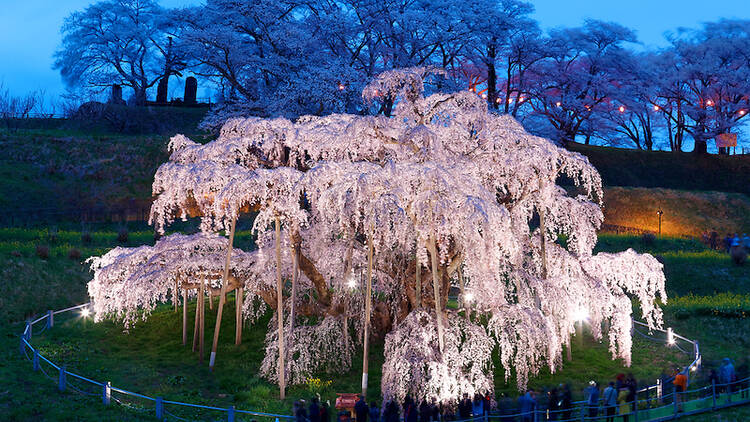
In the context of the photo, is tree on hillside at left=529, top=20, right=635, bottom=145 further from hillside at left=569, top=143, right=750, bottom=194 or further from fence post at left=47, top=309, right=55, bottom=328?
fence post at left=47, top=309, right=55, bottom=328

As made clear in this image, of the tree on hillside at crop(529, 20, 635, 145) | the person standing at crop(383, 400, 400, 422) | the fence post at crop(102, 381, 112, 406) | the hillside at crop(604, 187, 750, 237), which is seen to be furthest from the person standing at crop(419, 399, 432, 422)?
the tree on hillside at crop(529, 20, 635, 145)

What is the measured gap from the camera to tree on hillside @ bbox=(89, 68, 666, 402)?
15.3 meters

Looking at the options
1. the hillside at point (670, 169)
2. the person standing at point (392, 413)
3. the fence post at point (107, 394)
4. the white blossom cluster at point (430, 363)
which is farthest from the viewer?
the hillside at point (670, 169)

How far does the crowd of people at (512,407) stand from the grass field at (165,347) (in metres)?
2.74

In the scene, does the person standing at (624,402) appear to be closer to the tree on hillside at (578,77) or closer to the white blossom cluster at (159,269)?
the white blossom cluster at (159,269)

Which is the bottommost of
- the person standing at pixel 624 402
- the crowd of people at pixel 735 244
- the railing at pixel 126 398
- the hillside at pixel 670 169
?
the railing at pixel 126 398

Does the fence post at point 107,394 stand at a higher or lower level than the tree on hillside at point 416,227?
lower

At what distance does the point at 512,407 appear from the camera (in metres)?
16.0

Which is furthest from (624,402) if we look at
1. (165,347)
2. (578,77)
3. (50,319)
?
(578,77)

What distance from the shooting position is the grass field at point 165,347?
17516 millimetres

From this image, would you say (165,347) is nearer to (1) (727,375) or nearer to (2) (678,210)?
(1) (727,375)

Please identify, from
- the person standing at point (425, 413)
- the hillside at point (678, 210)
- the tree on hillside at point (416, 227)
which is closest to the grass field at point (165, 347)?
the tree on hillside at point (416, 227)

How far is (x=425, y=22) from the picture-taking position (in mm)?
43469

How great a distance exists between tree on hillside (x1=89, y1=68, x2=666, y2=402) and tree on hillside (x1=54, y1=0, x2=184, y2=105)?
48.3 metres
